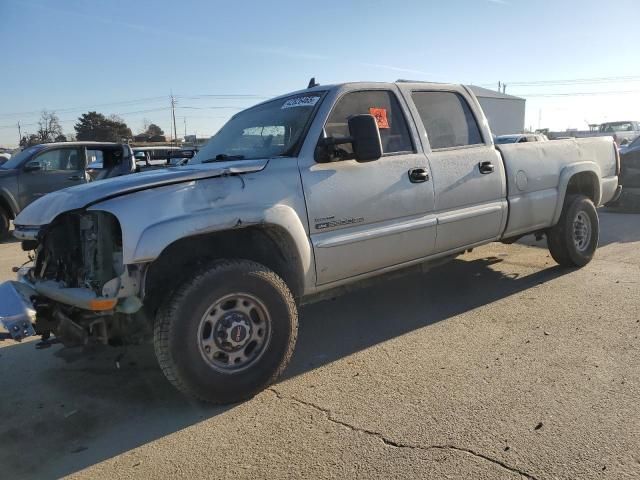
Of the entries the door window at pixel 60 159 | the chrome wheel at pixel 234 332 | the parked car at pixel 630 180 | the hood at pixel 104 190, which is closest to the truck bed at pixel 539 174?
the hood at pixel 104 190

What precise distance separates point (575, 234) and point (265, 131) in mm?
3969

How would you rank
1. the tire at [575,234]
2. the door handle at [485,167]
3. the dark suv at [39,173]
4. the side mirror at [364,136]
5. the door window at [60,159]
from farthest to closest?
the door window at [60,159]
the dark suv at [39,173]
the tire at [575,234]
the door handle at [485,167]
the side mirror at [364,136]

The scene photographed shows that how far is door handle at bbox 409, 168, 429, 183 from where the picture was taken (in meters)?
4.32

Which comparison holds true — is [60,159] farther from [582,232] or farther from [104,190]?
[582,232]

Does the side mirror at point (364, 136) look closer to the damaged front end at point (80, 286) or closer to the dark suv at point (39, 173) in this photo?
the damaged front end at point (80, 286)

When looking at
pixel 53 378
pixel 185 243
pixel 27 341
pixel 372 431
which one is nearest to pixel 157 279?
pixel 185 243

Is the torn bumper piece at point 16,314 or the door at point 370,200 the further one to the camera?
the door at point 370,200

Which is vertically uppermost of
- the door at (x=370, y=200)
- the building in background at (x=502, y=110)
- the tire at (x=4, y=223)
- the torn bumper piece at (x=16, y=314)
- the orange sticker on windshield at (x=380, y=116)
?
the building in background at (x=502, y=110)

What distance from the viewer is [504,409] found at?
3135 millimetres

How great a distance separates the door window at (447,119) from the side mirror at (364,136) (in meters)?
0.99

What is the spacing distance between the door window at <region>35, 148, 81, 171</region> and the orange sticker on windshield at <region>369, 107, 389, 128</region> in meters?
8.76

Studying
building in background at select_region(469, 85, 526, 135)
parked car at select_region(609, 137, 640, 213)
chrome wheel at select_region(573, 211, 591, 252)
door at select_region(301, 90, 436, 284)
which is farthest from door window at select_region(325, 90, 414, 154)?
building in background at select_region(469, 85, 526, 135)

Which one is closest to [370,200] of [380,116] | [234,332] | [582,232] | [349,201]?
[349,201]

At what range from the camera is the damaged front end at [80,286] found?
3090 mm
